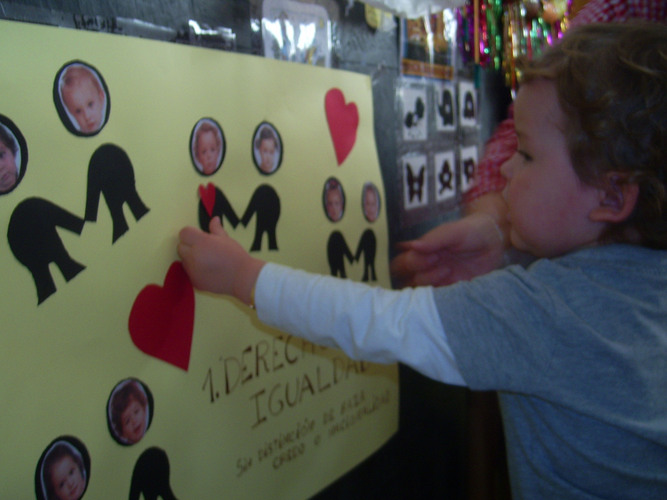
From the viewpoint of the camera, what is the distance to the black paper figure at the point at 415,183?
723 mm

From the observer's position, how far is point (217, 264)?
1.37ft

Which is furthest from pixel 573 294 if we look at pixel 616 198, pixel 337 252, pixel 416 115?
pixel 416 115

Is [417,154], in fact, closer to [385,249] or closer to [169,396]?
[385,249]

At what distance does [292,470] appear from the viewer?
0.55 metres

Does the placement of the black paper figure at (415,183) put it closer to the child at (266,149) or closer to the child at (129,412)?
the child at (266,149)

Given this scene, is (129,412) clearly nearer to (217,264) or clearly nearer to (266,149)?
(217,264)

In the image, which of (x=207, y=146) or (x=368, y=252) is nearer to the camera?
(x=207, y=146)

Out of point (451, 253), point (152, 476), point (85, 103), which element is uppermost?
point (85, 103)

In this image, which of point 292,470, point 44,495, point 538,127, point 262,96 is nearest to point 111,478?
point 44,495

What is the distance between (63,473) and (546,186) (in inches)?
18.7

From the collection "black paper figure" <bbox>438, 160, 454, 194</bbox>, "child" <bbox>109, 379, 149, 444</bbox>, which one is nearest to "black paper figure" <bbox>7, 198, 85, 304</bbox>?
"child" <bbox>109, 379, 149, 444</bbox>

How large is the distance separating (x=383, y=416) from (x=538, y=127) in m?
0.44

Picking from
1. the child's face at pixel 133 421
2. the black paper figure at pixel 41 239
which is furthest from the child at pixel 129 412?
the black paper figure at pixel 41 239

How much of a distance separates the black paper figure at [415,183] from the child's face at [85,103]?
448mm
